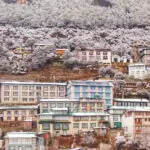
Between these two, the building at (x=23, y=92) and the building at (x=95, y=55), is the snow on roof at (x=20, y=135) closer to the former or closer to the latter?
the building at (x=23, y=92)

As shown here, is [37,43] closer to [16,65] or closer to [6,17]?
[16,65]

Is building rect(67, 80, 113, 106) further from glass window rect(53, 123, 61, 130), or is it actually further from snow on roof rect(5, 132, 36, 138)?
snow on roof rect(5, 132, 36, 138)

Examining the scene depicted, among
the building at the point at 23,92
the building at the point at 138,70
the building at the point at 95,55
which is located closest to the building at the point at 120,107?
the building at the point at 23,92

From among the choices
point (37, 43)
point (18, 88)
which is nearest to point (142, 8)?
point (37, 43)

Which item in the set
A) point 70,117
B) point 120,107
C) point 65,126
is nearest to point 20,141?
point 65,126

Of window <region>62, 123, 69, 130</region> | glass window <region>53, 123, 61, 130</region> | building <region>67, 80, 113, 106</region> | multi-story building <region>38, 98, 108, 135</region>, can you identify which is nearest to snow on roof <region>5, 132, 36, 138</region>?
multi-story building <region>38, 98, 108, 135</region>

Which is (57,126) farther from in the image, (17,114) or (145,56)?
(145,56)
